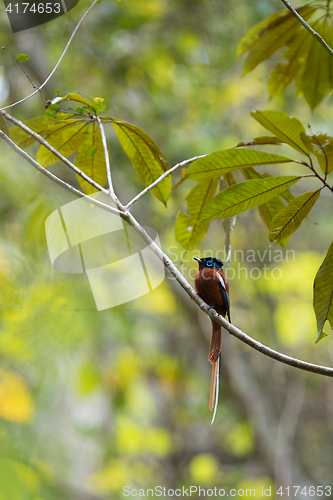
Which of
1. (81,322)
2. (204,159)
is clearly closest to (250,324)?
(81,322)

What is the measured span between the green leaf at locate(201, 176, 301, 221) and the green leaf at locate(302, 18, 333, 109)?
76 cm

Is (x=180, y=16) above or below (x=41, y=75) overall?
above

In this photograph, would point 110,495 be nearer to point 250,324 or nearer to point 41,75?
point 250,324

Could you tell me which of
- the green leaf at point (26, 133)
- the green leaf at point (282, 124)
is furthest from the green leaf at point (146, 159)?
the green leaf at point (282, 124)

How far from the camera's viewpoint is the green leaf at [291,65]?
1.56 m

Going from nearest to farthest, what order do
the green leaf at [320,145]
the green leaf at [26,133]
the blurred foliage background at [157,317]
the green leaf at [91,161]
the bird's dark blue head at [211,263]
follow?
the green leaf at [320,145] → the green leaf at [26,133] → the green leaf at [91,161] → the bird's dark blue head at [211,263] → the blurred foliage background at [157,317]

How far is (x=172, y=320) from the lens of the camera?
14.0 ft

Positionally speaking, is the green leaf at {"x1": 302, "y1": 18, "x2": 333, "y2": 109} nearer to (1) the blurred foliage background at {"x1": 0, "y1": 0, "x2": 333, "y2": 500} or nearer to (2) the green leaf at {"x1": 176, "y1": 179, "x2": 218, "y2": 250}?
(2) the green leaf at {"x1": 176, "y1": 179, "x2": 218, "y2": 250}

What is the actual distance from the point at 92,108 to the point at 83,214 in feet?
3.87

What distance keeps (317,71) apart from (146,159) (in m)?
0.84

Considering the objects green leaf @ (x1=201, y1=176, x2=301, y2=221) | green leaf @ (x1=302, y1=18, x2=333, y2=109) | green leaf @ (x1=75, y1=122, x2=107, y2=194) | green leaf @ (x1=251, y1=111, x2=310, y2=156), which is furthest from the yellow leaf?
A: green leaf @ (x1=302, y1=18, x2=333, y2=109)

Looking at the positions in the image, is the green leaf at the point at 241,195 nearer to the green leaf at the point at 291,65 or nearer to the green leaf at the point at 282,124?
the green leaf at the point at 282,124

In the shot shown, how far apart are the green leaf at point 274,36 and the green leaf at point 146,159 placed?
0.64m

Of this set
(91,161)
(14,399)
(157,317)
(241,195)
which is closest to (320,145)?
(241,195)
